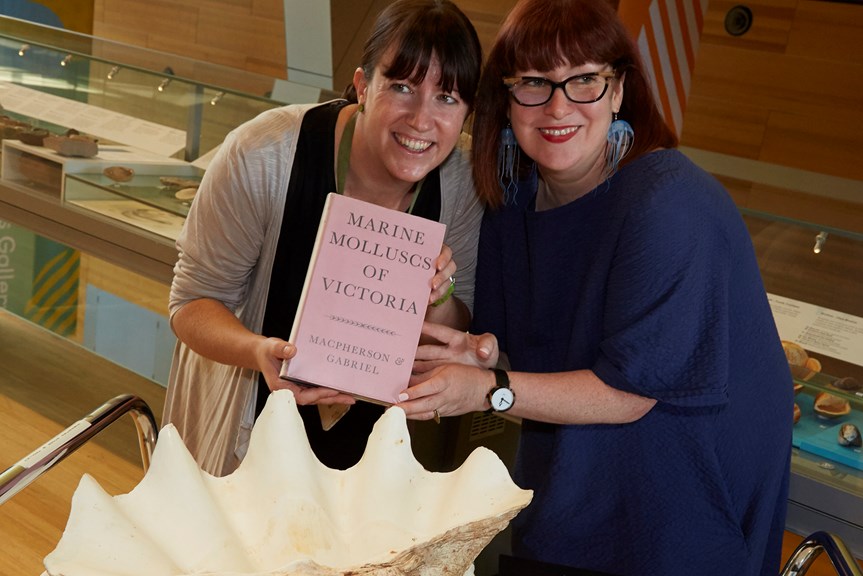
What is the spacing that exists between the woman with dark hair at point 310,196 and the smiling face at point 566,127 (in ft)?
0.53

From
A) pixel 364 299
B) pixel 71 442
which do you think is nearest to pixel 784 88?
pixel 364 299

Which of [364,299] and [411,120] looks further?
[411,120]

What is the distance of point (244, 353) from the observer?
1.83 meters

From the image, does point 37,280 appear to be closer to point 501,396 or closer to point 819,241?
point 501,396

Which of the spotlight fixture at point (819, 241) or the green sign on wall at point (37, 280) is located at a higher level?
the spotlight fixture at point (819, 241)

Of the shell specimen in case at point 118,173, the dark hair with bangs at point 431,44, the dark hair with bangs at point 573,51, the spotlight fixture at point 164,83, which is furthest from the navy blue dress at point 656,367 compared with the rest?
the spotlight fixture at point 164,83

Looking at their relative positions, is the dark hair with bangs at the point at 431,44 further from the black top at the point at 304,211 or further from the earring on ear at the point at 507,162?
the black top at the point at 304,211

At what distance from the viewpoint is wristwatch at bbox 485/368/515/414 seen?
5.38 feet

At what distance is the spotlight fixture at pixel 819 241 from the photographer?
92.1 inches

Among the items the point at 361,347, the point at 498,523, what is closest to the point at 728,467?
the point at 361,347

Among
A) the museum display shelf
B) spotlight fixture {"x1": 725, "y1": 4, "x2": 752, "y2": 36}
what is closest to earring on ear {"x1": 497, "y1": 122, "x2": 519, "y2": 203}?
the museum display shelf

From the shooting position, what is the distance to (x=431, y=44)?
1761 millimetres

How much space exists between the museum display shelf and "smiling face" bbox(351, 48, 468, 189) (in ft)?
2.68

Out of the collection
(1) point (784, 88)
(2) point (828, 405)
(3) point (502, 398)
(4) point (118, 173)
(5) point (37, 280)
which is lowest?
(5) point (37, 280)
